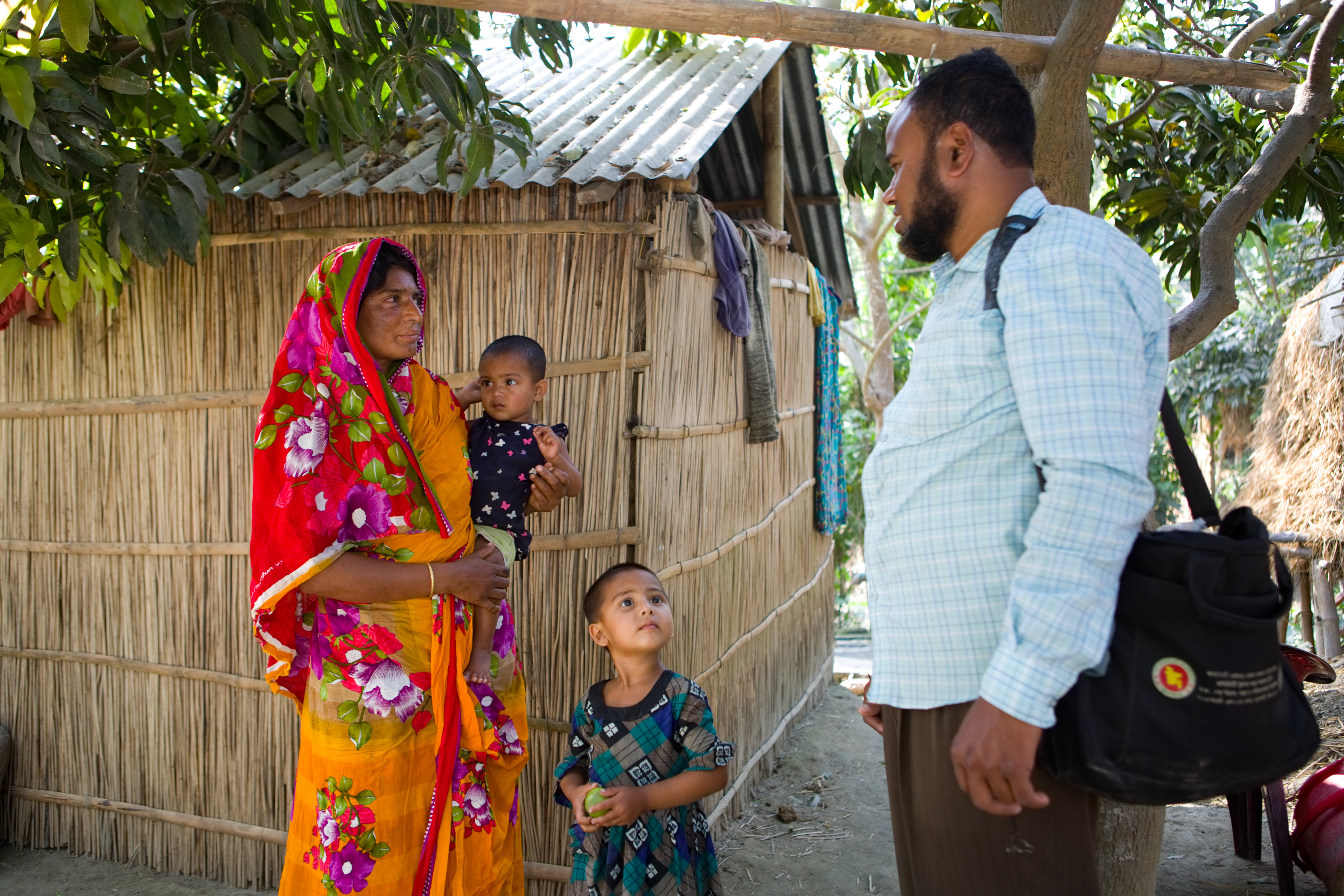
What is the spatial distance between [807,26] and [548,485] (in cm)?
130

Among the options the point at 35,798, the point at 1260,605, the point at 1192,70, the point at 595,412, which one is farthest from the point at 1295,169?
the point at 35,798

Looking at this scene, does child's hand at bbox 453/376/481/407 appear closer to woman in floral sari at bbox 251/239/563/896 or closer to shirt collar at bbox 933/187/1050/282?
woman in floral sari at bbox 251/239/563/896

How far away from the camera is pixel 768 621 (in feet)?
15.7

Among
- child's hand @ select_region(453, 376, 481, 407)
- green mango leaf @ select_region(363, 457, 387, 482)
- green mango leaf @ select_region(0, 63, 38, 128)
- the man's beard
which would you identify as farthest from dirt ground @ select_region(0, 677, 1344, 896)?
green mango leaf @ select_region(0, 63, 38, 128)

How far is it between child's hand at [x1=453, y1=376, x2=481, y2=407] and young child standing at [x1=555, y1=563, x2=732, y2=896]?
2.13 ft

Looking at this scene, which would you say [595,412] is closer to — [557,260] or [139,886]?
[557,260]

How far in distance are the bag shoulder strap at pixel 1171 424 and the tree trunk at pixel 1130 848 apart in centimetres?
124

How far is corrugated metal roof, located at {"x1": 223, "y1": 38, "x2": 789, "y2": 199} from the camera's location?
10.6 ft

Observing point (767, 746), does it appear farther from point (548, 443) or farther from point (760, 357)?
point (548, 443)

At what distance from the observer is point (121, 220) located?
2930mm

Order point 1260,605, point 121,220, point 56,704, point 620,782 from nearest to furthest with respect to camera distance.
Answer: point 1260,605
point 620,782
point 121,220
point 56,704

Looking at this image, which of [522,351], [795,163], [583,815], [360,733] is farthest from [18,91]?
[795,163]

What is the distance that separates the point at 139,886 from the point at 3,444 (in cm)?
196

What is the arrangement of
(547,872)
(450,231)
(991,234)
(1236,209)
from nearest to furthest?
(991,234) → (1236,209) → (547,872) → (450,231)
